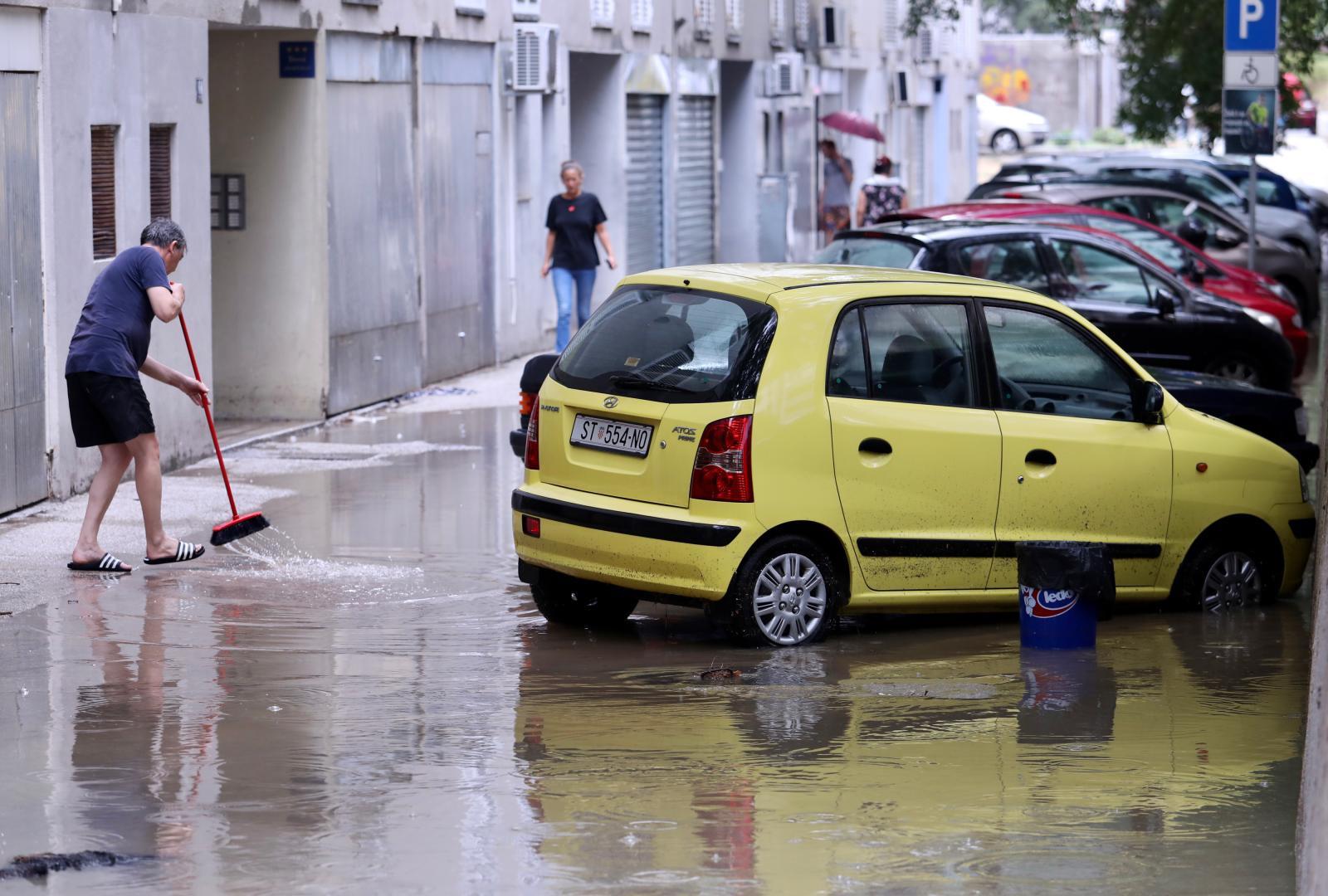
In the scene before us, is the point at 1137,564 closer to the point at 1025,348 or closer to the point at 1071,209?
the point at 1025,348

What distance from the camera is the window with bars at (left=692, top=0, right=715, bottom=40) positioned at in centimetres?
2819

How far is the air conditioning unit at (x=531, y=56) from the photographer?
68.4 feet

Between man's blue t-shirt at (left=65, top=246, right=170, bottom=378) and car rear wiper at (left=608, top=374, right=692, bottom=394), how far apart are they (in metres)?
2.82

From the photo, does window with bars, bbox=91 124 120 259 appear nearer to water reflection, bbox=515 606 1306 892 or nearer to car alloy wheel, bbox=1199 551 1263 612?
water reflection, bbox=515 606 1306 892

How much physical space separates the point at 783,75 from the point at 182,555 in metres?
22.5

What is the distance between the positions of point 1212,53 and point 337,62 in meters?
16.9

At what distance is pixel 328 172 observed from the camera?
16359 mm

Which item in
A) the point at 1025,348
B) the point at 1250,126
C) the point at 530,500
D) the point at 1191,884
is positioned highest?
the point at 1250,126

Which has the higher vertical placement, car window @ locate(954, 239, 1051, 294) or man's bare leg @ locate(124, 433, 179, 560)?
car window @ locate(954, 239, 1051, 294)

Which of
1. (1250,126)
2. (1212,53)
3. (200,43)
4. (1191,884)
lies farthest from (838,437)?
(1212,53)

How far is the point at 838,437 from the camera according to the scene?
861 cm

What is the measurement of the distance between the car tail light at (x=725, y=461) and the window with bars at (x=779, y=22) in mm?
24516

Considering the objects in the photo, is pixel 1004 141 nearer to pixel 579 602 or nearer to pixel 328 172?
pixel 328 172

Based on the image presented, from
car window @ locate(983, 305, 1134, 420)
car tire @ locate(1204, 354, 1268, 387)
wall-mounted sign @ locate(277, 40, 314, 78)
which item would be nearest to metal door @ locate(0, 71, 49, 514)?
wall-mounted sign @ locate(277, 40, 314, 78)
